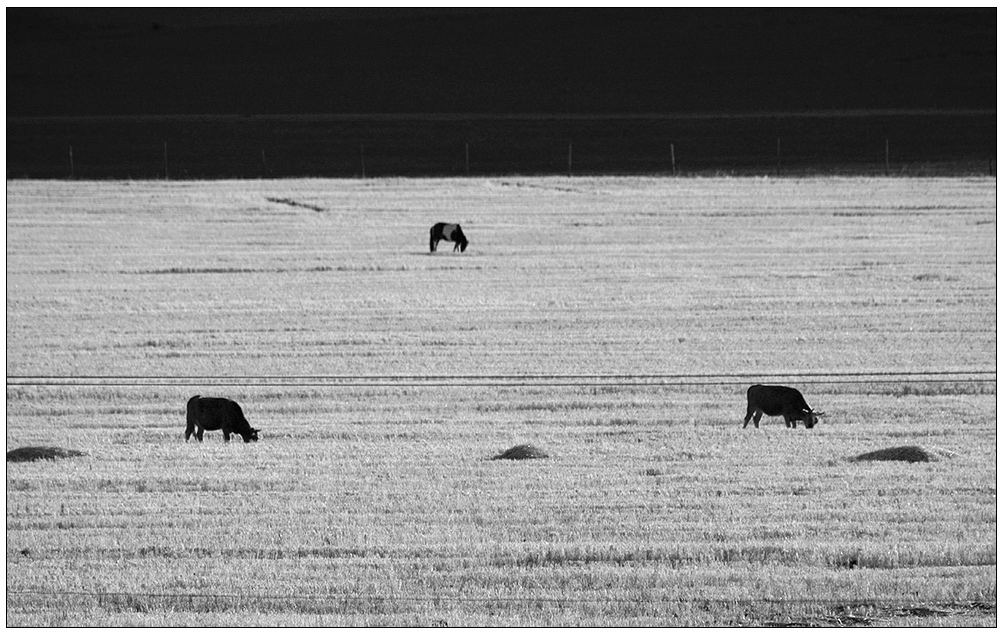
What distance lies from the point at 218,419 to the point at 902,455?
6327mm

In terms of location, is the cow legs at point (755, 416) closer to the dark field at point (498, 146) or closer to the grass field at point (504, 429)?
the grass field at point (504, 429)

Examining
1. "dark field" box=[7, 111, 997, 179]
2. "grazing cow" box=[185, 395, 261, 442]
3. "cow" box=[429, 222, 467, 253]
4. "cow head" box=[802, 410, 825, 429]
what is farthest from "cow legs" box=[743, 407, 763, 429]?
"dark field" box=[7, 111, 997, 179]

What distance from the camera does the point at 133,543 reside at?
1112 cm

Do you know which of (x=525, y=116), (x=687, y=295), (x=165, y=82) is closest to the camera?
(x=687, y=295)

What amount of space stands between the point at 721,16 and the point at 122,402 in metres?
90.0

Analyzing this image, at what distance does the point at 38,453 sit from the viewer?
46.2ft

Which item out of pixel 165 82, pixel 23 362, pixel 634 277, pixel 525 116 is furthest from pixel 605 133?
pixel 23 362

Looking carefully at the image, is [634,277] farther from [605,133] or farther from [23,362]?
[605,133]

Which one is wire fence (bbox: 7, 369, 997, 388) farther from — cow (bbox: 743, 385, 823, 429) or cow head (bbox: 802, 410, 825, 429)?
cow head (bbox: 802, 410, 825, 429)

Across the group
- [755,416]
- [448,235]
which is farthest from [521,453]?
[448,235]

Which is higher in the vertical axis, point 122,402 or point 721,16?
point 721,16

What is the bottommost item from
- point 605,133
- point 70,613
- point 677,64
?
point 70,613

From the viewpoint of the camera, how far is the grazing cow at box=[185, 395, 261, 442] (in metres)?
14.8

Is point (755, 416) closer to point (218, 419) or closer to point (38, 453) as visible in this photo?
point (218, 419)
